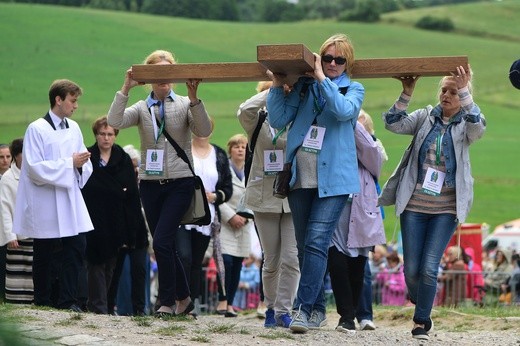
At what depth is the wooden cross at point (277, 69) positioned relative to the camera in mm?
8172

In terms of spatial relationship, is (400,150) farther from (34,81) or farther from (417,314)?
(417,314)

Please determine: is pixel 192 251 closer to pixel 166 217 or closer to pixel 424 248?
pixel 166 217


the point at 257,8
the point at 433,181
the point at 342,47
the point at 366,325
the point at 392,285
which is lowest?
the point at 392,285

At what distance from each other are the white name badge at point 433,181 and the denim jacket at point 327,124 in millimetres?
542

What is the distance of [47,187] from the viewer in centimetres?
988

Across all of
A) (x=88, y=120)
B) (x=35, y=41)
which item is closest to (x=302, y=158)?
(x=88, y=120)

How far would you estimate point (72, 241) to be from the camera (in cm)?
995

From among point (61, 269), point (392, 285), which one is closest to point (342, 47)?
point (61, 269)

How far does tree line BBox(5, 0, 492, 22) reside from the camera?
3930 inches

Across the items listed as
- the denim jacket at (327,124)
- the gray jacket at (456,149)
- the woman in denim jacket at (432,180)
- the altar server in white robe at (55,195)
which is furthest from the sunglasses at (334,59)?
the altar server in white robe at (55,195)

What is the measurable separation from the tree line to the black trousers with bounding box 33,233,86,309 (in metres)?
75.4

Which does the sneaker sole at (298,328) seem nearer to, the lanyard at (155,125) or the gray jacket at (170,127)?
the gray jacket at (170,127)

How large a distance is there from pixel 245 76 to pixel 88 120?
41.8 m

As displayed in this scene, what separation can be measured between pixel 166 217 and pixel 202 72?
139 cm
